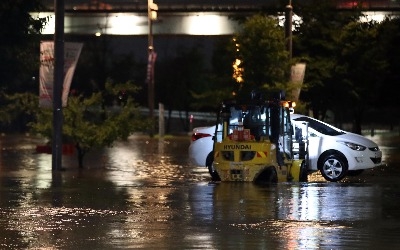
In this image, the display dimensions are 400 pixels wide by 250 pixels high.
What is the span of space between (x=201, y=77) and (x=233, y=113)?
7332 cm

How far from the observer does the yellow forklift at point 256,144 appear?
22.5 metres

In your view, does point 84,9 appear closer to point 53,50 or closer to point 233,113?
point 53,50

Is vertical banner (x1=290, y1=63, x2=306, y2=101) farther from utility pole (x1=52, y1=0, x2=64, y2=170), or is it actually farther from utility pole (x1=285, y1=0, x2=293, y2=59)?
utility pole (x1=52, y1=0, x2=64, y2=170)

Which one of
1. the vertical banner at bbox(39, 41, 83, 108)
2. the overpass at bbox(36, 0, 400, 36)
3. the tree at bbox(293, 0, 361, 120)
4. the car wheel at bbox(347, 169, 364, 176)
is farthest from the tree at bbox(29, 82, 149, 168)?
the overpass at bbox(36, 0, 400, 36)

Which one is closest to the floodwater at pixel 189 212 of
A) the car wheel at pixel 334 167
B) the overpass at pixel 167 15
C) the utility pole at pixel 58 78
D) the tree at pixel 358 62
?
the car wheel at pixel 334 167

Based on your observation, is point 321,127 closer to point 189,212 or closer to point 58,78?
point 58,78

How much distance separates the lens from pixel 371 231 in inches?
574

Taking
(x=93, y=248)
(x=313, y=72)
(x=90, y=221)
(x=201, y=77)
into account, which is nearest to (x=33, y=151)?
(x=313, y=72)

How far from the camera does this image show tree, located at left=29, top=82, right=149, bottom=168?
1146 inches

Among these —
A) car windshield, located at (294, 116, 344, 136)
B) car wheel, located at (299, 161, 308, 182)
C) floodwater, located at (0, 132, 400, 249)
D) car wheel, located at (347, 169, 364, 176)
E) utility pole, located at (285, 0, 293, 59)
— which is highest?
utility pole, located at (285, 0, 293, 59)

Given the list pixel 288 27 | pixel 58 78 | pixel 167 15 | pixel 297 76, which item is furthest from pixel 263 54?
pixel 167 15

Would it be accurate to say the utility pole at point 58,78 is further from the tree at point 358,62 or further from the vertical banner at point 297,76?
the tree at point 358,62

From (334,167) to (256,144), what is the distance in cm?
354

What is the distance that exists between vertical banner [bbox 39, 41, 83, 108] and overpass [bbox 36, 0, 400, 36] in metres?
28.6
